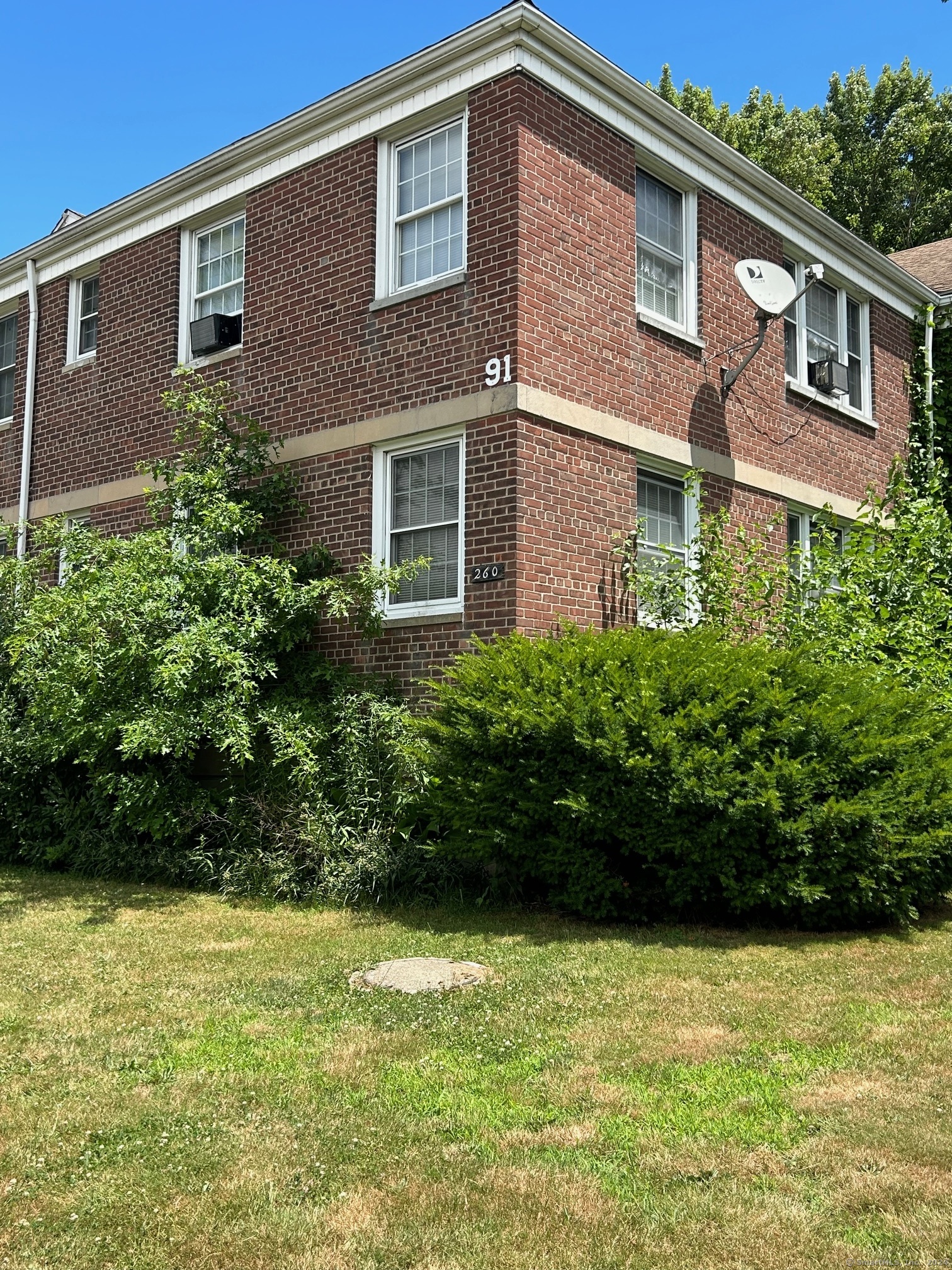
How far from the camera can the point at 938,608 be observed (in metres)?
10.8

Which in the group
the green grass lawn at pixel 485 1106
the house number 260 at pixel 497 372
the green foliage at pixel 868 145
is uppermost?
the green foliage at pixel 868 145

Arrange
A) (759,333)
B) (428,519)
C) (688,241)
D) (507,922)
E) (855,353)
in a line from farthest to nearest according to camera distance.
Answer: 1. (855,353)
2. (759,333)
3. (688,241)
4. (428,519)
5. (507,922)

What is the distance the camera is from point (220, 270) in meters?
13.5

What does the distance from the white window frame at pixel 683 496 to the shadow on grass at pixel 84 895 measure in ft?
16.4

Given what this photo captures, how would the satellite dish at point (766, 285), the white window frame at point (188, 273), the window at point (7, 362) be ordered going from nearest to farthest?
the satellite dish at point (766, 285) → the white window frame at point (188, 273) → the window at point (7, 362)

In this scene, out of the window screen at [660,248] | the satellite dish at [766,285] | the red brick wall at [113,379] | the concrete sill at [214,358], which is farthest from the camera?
the red brick wall at [113,379]

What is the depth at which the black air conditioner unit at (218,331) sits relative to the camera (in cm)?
1309

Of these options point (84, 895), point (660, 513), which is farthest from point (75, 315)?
A: point (84, 895)

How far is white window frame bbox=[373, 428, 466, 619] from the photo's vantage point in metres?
10.7

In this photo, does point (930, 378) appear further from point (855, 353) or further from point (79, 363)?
point (79, 363)

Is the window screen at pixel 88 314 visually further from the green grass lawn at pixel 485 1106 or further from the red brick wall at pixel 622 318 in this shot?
the green grass lawn at pixel 485 1106

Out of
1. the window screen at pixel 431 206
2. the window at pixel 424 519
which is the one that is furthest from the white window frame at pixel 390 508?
the window screen at pixel 431 206

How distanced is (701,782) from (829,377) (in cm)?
841

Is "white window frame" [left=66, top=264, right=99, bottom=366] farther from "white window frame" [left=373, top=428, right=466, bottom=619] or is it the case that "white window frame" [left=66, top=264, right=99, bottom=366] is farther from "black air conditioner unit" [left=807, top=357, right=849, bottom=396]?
"black air conditioner unit" [left=807, top=357, right=849, bottom=396]
